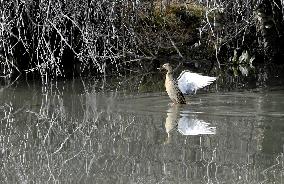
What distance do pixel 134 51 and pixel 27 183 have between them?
649cm

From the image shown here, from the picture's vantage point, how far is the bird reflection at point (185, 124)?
6.42m

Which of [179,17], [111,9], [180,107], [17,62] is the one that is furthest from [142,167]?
[179,17]

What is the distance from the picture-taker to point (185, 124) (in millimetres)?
6871

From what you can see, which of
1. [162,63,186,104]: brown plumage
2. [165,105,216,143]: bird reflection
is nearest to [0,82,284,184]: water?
[165,105,216,143]: bird reflection

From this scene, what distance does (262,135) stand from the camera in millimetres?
6242

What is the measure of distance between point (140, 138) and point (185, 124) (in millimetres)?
749

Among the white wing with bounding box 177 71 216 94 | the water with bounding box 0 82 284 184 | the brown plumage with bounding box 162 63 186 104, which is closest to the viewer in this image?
the water with bounding box 0 82 284 184

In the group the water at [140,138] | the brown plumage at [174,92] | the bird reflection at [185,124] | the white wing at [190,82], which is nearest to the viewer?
the water at [140,138]

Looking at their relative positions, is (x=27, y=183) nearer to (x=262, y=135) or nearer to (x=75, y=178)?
(x=75, y=178)

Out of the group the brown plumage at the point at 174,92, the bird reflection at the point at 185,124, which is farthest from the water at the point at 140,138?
the brown plumage at the point at 174,92

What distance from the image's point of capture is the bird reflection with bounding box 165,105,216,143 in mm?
6422

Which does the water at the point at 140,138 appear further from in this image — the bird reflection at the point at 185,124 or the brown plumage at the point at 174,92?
the brown plumage at the point at 174,92

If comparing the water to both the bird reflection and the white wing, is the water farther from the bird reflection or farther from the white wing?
the white wing

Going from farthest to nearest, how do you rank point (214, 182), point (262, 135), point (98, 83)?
1. point (98, 83)
2. point (262, 135)
3. point (214, 182)
